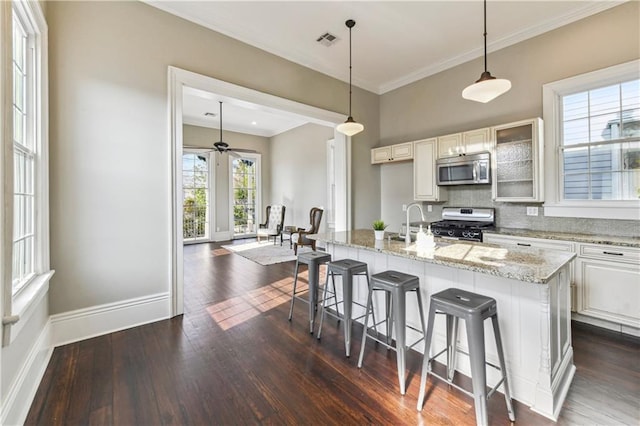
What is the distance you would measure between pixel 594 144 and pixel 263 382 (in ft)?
13.7

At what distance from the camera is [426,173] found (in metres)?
4.33

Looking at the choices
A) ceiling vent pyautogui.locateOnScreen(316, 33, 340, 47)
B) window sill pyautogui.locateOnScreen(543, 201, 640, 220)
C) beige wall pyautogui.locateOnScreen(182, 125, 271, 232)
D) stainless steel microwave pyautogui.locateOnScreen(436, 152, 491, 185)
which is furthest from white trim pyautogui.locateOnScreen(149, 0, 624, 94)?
beige wall pyautogui.locateOnScreen(182, 125, 271, 232)

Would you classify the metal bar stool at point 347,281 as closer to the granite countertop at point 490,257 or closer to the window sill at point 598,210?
the granite countertop at point 490,257

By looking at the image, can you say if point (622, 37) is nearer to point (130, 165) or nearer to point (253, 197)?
point (130, 165)

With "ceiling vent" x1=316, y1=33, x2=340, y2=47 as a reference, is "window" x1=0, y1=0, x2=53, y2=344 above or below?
below

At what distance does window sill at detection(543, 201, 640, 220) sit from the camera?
2.84 metres

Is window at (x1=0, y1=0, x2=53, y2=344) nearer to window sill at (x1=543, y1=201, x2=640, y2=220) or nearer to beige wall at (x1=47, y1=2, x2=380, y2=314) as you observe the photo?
beige wall at (x1=47, y1=2, x2=380, y2=314)

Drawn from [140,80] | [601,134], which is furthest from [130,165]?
[601,134]

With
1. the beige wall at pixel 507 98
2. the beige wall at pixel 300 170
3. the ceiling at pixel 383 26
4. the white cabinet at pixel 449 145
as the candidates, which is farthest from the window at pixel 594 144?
the beige wall at pixel 300 170

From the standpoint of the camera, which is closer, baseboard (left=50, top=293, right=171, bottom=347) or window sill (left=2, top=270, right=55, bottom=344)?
window sill (left=2, top=270, right=55, bottom=344)

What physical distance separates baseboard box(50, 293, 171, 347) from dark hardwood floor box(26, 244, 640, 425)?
0.31 feet

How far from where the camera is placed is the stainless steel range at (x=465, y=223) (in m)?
3.60

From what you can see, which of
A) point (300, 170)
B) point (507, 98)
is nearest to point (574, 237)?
point (507, 98)

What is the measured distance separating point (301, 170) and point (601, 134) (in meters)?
5.98
